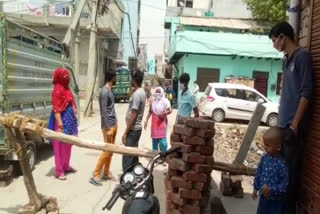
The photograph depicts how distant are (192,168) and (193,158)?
0.33 ft

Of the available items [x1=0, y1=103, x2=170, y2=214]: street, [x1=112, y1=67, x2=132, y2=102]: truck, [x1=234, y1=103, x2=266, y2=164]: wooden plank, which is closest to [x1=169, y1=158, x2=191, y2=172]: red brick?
[x1=234, y1=103, x2=266, y2=164]: wooden plank

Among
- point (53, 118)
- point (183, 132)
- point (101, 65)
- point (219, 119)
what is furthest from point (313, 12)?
point (101, 65)

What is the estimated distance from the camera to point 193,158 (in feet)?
12.4

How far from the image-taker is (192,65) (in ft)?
92.6

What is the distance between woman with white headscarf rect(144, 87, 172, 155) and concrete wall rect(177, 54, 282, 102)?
1995 centimetres

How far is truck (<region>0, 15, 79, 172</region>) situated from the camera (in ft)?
22.7

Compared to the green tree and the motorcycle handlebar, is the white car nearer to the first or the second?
the green tree

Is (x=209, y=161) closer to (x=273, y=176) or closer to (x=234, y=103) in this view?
(x=273, y=176)

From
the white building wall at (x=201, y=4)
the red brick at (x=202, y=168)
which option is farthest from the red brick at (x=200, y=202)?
the white building wall at (x=201, y=4)

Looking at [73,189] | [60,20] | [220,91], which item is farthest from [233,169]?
[60,20]

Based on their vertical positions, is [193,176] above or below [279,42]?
below

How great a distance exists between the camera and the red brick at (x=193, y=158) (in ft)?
12.3

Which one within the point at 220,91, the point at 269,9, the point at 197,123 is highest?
the point at 269,9

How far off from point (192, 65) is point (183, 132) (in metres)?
24.6
